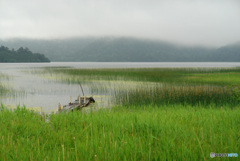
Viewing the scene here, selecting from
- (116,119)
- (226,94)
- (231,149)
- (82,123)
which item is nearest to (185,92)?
(226,94)

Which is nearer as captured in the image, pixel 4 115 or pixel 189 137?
pixel 189 137

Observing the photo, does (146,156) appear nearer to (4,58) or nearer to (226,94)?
(226,94)

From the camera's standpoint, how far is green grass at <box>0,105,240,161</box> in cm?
439

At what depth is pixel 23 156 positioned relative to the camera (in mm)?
4523

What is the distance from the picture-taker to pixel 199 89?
14844 millimetres

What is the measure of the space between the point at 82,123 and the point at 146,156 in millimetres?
3462

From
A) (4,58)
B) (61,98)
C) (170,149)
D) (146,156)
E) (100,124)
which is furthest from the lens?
(4,58)

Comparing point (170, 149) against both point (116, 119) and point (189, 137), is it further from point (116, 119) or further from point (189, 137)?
point (116, 119)

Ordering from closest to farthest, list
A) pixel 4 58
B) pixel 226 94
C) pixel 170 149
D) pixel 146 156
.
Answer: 1. pixel 146 156
2. pixel 170 149
3. pixel 226 94
4. pixel 4 58

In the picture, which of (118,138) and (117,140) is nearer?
(117,140)

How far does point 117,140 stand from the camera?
5.36 meters

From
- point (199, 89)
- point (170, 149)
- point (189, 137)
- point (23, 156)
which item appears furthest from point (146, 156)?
point (199, 89)

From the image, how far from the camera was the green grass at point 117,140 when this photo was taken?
4.39 m

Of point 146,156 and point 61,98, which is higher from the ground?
point 146,156
